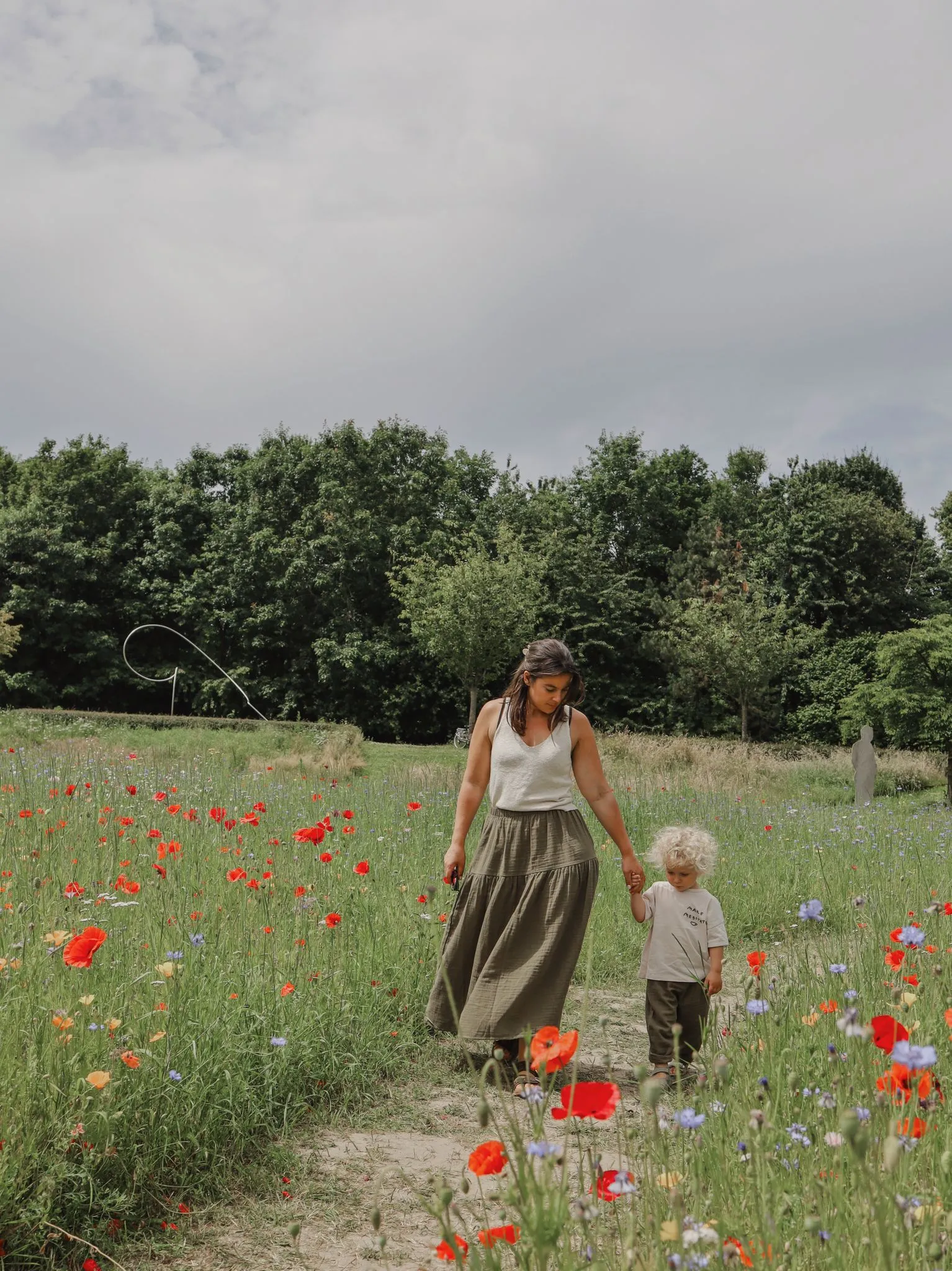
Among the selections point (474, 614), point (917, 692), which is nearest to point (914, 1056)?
point (917, 692)

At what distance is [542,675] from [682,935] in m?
1.10

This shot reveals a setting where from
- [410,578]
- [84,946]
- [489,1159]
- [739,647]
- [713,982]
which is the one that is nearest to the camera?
[489,1159]

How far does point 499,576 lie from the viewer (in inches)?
1030

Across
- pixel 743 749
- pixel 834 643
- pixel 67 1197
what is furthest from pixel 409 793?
pixel 834 643

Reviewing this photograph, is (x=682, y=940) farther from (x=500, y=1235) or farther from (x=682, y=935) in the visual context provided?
(x=500, y=1235)

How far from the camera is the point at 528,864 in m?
3.86

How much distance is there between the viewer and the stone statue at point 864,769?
1346 centimetres

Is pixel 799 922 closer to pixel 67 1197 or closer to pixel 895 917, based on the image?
pixel 895 917

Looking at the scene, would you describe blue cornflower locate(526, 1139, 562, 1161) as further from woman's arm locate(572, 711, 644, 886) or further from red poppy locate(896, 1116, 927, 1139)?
woman's arm locate(572, 711, 644, 886)

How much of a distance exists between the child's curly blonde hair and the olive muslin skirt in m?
0.26

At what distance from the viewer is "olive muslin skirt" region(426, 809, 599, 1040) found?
3709 millimetres

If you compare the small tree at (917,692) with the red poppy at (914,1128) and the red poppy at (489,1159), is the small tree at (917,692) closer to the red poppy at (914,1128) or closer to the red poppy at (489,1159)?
the red poppy at (914,1128)

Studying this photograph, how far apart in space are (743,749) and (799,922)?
48.7 feet

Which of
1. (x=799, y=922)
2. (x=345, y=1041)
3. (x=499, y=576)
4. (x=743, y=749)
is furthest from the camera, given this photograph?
(x=499, y=576)
